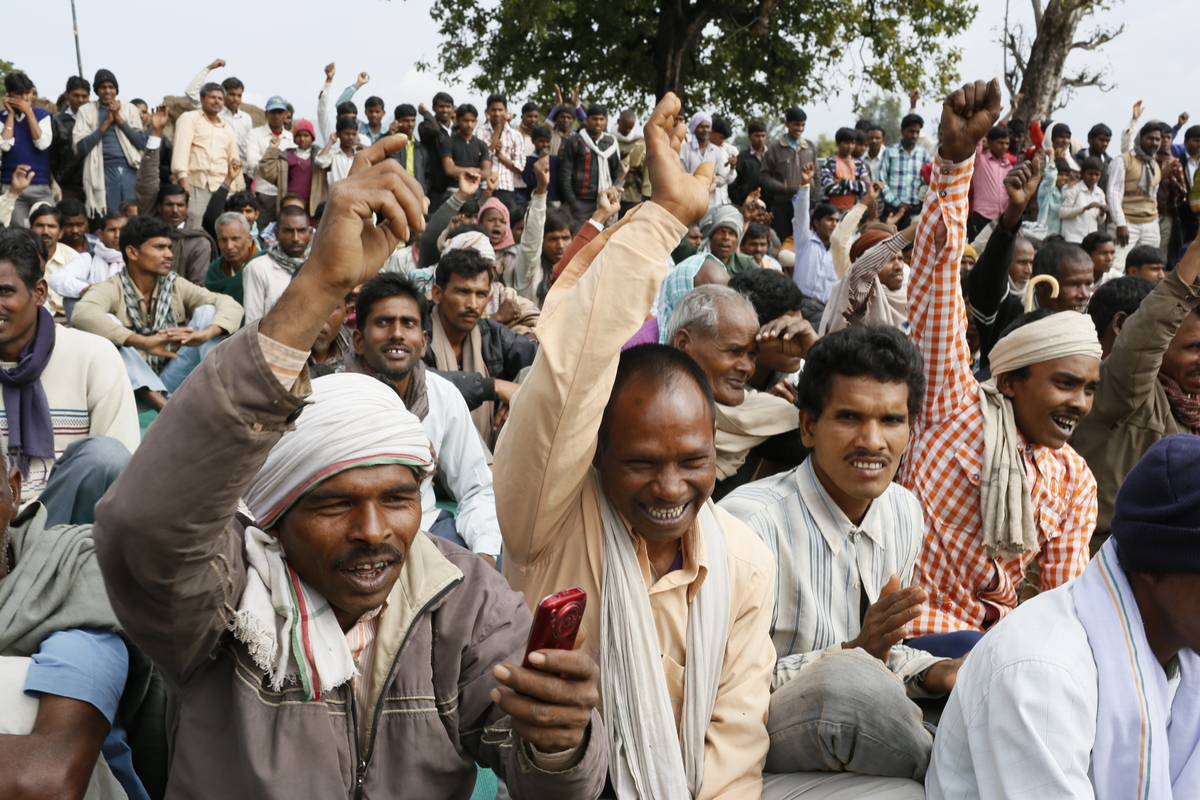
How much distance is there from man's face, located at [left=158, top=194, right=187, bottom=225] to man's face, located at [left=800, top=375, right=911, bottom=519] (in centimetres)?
809

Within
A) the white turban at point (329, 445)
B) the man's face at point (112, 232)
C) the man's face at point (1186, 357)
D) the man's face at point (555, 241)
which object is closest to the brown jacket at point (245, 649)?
the white turban at point (329, 445)

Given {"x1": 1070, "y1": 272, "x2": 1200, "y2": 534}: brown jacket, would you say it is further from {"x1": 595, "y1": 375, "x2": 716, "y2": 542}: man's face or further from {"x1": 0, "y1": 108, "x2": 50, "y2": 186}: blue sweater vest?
{"x1": 0, "y1": 108, "x2": 50, "y2": 186}: blue sweater vest

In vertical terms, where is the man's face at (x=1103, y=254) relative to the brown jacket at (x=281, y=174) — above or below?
below

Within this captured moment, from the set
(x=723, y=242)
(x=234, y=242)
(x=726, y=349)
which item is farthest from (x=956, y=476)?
(x=234, y=242)

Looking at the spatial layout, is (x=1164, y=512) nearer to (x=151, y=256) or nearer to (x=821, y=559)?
(x=821, y=559)

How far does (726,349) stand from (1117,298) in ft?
7.60

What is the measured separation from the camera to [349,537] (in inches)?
70.1

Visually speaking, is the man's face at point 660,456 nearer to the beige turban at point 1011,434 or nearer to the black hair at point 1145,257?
the beige turban at point 1011,434

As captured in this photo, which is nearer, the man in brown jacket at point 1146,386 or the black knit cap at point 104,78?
the man in brown jacket at point 1146,386

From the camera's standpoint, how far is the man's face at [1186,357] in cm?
424

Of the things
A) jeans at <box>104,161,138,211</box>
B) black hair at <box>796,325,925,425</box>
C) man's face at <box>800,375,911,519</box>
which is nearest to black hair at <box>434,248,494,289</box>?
black hair at <box>796,325,925,425</box>

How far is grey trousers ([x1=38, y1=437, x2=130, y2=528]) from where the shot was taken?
266 centimetres

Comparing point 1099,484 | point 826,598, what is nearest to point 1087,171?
point 1099,484

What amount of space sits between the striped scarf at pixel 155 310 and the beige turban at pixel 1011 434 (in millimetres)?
5539
